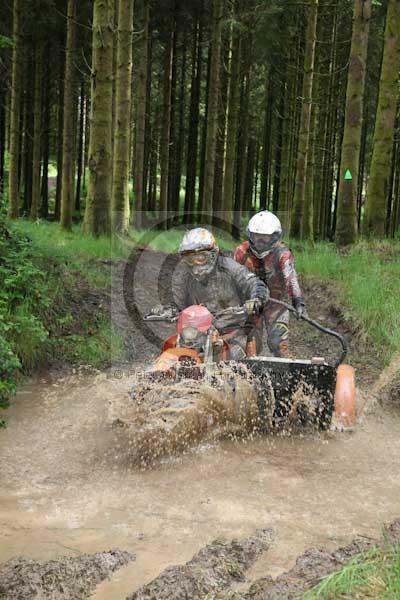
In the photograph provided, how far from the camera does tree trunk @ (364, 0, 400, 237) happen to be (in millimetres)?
14828

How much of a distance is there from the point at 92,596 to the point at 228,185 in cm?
2016

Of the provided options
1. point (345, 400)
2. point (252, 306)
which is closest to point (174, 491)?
point (252, 306)

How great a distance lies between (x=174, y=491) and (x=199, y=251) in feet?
8.65

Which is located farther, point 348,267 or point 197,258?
point 348,267

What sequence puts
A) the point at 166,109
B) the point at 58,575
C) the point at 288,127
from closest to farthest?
1. the point at 58,575
2. the point at 166,109
3. the point at 288,127

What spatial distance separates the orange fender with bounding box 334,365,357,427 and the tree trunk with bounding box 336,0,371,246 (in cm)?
869

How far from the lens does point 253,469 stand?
5977mm

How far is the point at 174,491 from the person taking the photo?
17.9 feet

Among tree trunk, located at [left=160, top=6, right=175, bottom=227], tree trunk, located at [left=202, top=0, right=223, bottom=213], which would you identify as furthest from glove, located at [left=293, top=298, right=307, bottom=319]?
tree trunk, located at [left=160, top=6, right=175, bottom=227]

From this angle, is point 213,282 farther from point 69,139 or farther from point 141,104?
point 141,104

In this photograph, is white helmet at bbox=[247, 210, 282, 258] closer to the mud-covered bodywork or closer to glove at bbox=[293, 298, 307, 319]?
glove at bbox=[293, 298, 307, 319]

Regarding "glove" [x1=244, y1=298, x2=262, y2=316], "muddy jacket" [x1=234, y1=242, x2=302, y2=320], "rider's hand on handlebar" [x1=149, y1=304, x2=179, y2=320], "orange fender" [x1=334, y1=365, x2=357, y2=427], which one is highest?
"muddy jacket" [x1=234, y1=242, x2=302, y2=320]

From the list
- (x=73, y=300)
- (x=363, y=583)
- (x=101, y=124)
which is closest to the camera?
(x=363, y=583)

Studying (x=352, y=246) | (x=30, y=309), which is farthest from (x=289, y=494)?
(x=352, y=246)
